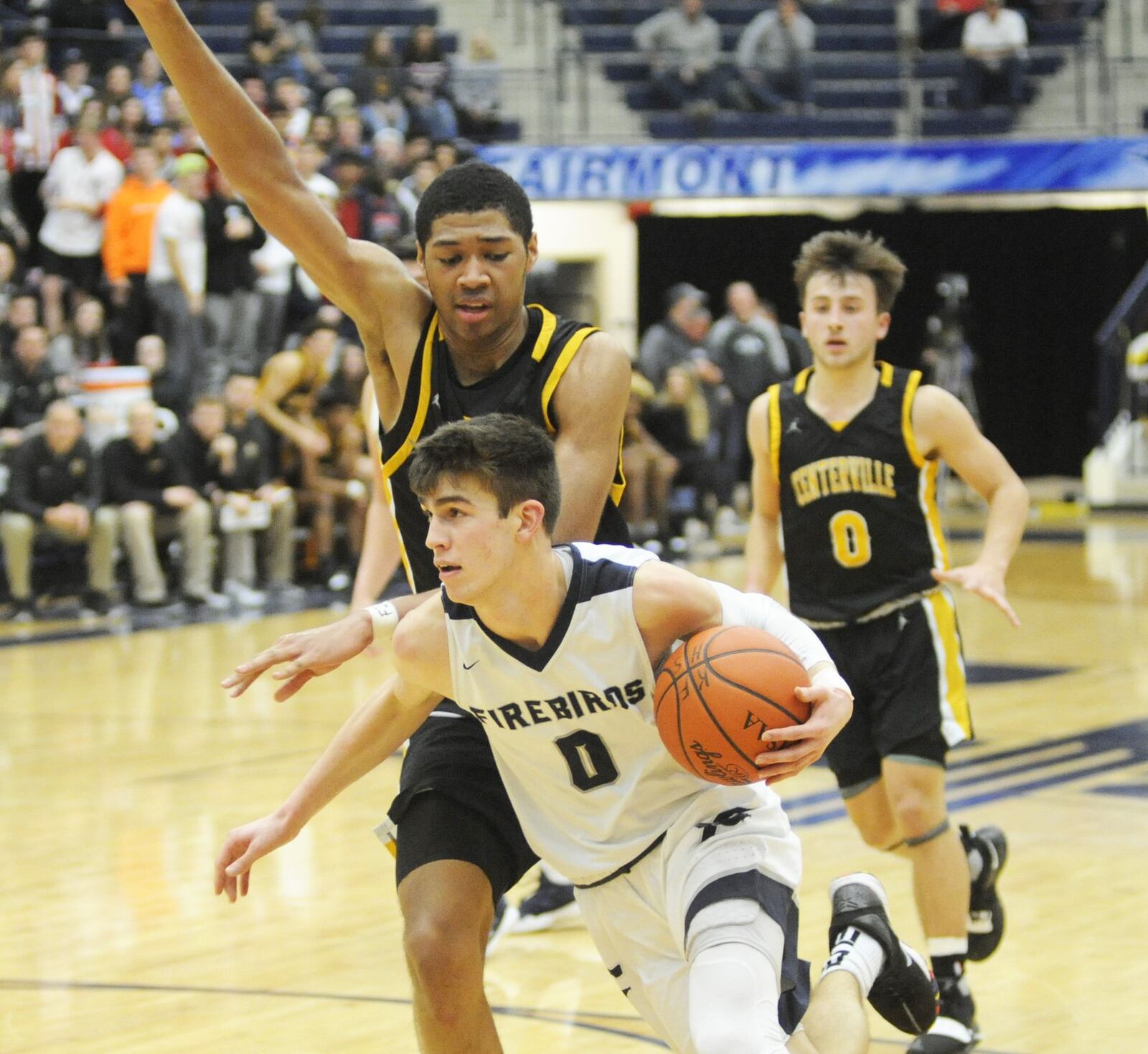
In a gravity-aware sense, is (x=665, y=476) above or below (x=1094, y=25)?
below

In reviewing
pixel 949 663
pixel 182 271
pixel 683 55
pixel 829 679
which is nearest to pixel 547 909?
pixel 949 663

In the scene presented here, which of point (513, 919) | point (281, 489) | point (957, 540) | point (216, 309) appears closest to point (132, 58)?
point (216, 309)

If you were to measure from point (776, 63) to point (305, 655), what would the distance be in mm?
17206

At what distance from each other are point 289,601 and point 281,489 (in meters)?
0.78

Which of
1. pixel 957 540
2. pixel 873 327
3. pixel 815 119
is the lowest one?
pixel 957 540

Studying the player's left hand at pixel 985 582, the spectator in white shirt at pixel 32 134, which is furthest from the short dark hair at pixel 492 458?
the spectator in white shirt at pixel 32 134

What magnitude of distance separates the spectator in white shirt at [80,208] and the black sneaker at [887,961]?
1115 centimetres

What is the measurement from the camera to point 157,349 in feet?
45.0

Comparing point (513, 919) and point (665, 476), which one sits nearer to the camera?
point (513, 919)

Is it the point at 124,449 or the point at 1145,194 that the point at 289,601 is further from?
the point at 1145,194

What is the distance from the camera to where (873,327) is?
515 centimetres

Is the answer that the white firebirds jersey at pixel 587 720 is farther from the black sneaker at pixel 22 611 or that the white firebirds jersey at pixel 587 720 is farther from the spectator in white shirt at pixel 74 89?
the spectator in white shirt at pixel 74 89

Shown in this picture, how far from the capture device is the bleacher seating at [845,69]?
64.7 feet

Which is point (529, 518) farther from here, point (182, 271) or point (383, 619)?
point (182, 271)
